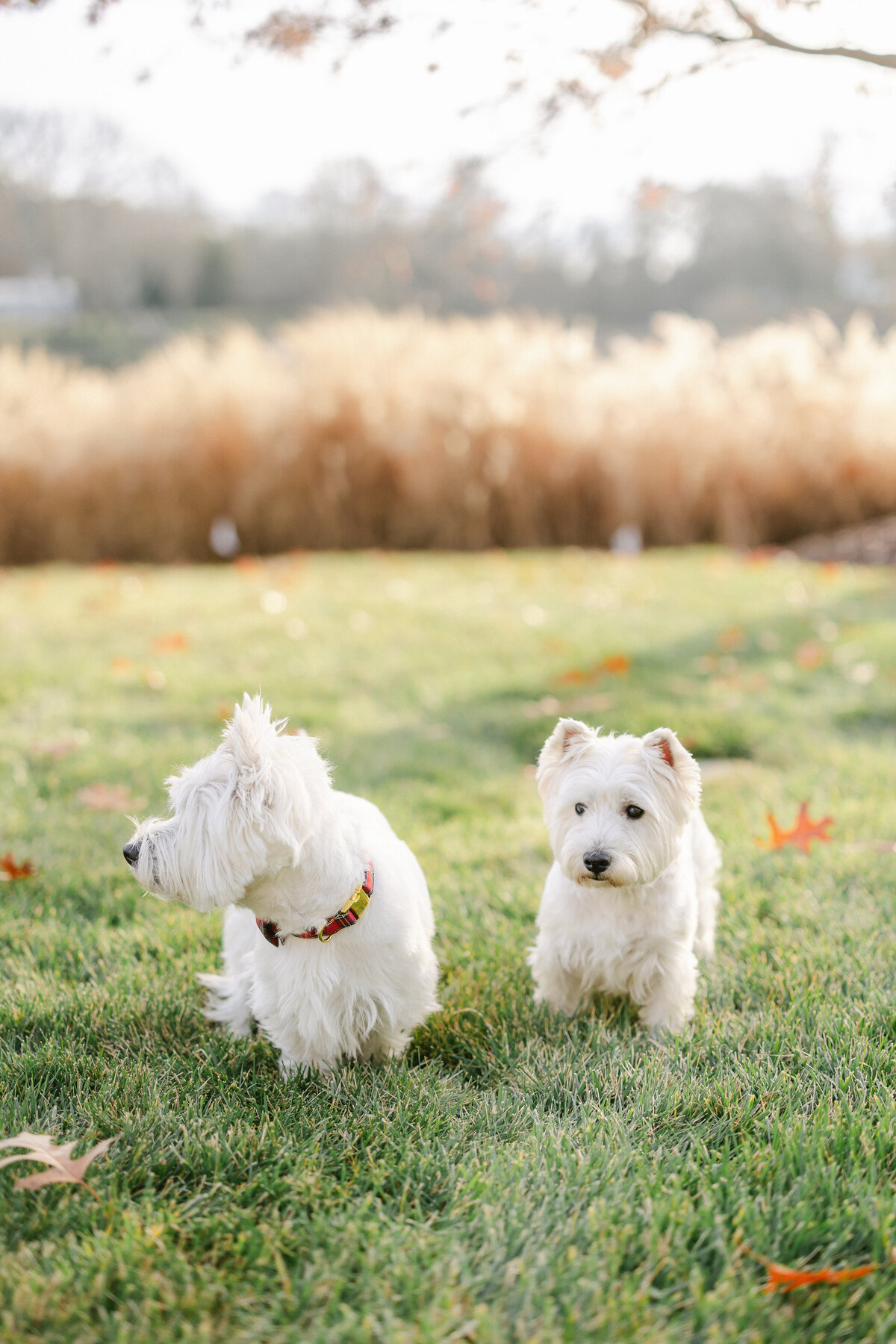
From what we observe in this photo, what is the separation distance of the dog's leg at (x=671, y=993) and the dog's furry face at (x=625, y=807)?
1.04ft

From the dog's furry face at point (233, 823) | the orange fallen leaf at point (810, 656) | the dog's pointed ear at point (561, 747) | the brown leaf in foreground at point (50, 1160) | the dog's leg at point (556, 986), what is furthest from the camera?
the orange fallen leaf at point (810, 656)

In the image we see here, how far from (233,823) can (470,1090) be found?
0.91m

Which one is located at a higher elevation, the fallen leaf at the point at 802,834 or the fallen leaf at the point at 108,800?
the fallen leaf at the point at 802,834

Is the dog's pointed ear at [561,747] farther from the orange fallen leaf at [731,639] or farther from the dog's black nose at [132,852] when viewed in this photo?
the orange fallen leaf at [731,639]

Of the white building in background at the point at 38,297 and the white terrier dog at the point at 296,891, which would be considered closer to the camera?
the white terrier dog at the point at 296,891

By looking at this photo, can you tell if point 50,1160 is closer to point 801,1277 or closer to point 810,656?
point 801,1277

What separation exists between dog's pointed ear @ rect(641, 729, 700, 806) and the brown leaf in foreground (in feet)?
5.08

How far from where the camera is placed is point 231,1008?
277 centimetres

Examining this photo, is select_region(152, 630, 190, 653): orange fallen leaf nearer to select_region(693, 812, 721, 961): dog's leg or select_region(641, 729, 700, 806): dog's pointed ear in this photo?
select_region(693, 812, 721, 961): dog's leg

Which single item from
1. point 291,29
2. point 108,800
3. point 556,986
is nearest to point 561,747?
point 556,986

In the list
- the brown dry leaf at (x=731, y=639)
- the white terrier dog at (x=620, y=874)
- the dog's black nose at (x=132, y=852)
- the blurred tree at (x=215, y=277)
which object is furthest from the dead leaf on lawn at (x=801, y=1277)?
the blurred tree at (x=215, y=277)

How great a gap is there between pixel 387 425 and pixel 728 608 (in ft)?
15.0

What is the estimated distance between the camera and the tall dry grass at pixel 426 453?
10727mm

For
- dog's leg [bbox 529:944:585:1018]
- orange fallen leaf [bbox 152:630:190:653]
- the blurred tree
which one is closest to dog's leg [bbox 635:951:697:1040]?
dog's leg [bbox 529:944:585:1018]
